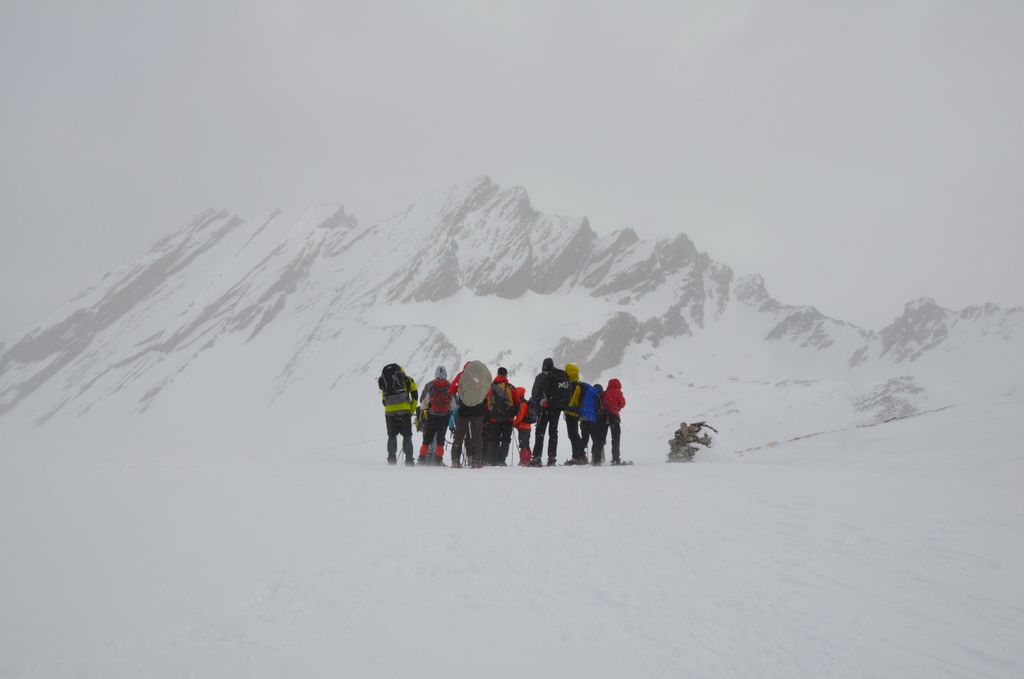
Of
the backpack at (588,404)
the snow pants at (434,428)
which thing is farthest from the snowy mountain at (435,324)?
the snow pants at (434,428)

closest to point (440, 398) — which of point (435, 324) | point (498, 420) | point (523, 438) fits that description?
point (498, 420)

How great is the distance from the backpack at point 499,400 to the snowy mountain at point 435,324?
2044 inches

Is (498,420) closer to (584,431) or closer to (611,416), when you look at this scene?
(584,431)

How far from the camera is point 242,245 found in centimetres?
18175

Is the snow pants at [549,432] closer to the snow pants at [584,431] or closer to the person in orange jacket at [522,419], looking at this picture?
the person in orange jacket at [522,419]

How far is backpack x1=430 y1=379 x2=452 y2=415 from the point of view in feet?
35.8

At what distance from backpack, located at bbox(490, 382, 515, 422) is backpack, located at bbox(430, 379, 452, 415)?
903mm

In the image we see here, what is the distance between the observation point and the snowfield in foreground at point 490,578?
9.62ft

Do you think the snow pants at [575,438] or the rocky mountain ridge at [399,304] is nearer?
the snow pants at [575,438]

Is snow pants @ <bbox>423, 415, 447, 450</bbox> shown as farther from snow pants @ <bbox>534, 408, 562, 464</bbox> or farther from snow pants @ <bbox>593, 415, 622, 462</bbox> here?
snow pants @ <bbox>593, 415, 622, 462</bbox>

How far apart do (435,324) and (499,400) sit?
86.3 m

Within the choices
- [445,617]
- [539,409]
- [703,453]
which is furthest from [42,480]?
[703,453]

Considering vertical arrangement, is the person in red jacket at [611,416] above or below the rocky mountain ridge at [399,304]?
below

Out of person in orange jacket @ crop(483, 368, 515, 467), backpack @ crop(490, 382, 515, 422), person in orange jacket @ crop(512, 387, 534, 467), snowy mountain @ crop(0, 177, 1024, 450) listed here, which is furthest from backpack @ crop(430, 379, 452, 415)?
snowy mountain @ crop(0, 177, 1024, 450)
